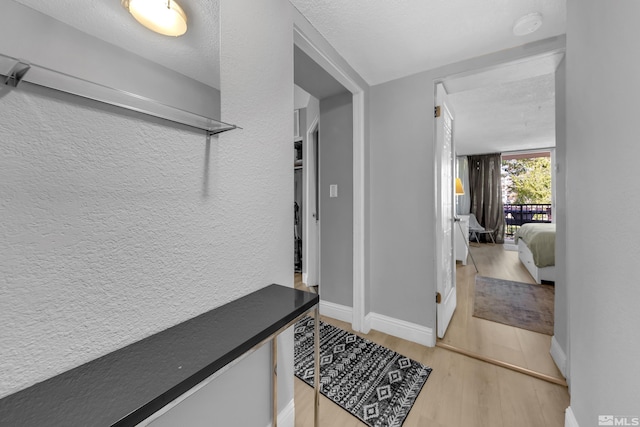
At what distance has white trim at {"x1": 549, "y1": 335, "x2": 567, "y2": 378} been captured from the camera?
1563mm

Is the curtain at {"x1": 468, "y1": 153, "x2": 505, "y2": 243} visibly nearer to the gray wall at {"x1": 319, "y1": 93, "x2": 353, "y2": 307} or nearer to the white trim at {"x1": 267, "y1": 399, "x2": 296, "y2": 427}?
the gray wall at {"x1": 319, "y1": 93, "x2": 353, "y2": 307}

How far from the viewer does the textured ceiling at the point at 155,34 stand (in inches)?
23.6

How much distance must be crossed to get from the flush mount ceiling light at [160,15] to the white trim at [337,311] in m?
2.24

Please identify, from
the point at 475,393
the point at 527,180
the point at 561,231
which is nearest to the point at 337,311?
the point at 475,393

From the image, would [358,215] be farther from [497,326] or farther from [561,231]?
[497,326]

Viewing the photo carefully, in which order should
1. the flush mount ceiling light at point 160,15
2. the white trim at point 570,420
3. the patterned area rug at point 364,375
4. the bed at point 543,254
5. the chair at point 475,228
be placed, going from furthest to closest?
the chair at point 475,228 → the bed at point 543,254 → the patterned area rug at point 364,375 → the white trim at point 570,420 → the flush mount ceiling light at point 160,15

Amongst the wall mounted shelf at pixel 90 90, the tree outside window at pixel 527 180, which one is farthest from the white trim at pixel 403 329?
the tree outside window at pixel 527 180

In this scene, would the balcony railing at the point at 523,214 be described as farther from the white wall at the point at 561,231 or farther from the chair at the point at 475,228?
the white wall at the point at 561,231

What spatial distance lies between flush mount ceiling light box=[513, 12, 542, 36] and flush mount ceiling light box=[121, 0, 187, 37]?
1.79 metres

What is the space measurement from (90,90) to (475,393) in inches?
86.6

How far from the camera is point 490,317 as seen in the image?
2426mm

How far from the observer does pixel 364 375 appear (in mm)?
1595

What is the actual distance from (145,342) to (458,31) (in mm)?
2218

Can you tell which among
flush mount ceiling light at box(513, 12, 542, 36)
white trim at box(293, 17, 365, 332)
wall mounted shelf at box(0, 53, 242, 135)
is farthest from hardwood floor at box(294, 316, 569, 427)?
flush mount ceiling light at box(513, 12, 542, 36)
